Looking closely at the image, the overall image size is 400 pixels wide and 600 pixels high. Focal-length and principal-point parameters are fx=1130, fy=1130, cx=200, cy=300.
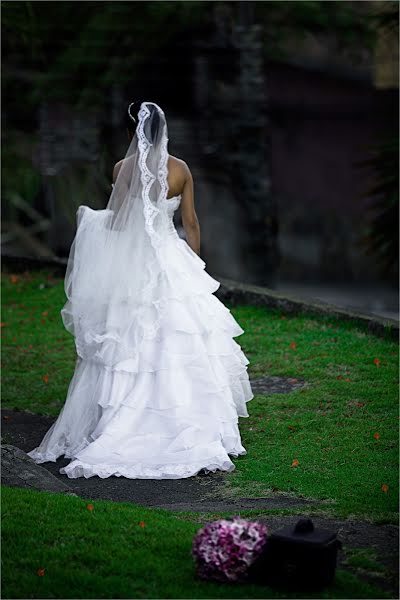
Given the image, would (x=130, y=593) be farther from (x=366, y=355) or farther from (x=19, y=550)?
(x=366, y=355)

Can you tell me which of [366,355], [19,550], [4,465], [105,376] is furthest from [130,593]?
[366,355]

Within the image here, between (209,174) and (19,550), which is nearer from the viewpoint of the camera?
(19,550)

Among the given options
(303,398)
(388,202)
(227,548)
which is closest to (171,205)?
Answer: (303,398)

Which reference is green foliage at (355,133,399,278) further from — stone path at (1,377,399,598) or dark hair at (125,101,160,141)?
stone path at (1,377,399,598)

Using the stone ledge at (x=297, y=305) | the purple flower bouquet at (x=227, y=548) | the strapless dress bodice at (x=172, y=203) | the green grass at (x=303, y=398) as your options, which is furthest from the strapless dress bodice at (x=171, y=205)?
the stone ledge at (x=297, y=305)

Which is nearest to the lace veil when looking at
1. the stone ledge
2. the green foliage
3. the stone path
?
the stone path

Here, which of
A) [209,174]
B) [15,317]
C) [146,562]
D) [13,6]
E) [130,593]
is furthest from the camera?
[209,174]

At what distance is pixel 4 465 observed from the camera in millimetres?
5762

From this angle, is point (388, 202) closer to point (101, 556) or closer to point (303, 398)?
point (303, 398)

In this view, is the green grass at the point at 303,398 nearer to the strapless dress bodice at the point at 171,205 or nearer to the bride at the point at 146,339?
the bride at the point at 146,339

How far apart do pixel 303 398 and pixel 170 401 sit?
1.70 m

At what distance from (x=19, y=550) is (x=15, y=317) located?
23.4 feet

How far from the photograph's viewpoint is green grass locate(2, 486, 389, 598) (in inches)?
170

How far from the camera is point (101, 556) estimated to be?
459 centimetres
